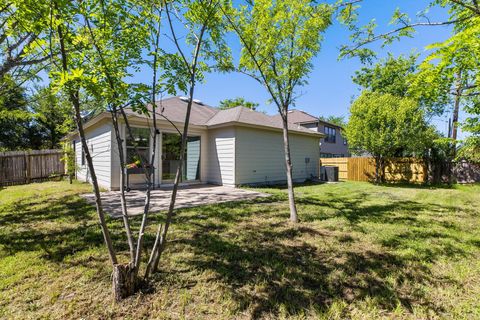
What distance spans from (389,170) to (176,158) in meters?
12.3

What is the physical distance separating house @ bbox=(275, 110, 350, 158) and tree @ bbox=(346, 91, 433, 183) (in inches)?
455

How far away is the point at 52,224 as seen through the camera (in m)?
4.66

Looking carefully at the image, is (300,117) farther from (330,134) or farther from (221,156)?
(221,156)

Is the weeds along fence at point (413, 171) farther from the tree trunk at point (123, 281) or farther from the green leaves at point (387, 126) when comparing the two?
the tree trunk at point (123, 281)

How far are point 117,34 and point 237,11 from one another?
9.97 ft

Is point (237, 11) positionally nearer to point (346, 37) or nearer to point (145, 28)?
point (346, 37)

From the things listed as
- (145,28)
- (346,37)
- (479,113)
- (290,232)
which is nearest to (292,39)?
(346,37)

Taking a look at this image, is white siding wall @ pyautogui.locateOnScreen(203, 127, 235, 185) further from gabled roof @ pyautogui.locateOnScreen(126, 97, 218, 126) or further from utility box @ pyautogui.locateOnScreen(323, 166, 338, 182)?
utility box @ pyautogui.locateOnScreen(323, 166, 338, 182)

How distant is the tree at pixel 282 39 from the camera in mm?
4566

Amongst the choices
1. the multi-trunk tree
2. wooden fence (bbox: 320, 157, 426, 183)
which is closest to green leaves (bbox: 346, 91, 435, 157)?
wooden fence (bbox: 320, 157, 426, 183)

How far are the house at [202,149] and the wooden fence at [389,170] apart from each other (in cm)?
520

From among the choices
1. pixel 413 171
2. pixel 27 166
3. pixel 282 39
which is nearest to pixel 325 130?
pixel 413 171

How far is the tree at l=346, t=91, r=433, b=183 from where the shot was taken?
1181cm

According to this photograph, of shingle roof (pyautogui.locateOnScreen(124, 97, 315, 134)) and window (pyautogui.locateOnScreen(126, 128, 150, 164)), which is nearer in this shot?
window (pyautogui.locateOnScreen(126, 128, 150, 164))
